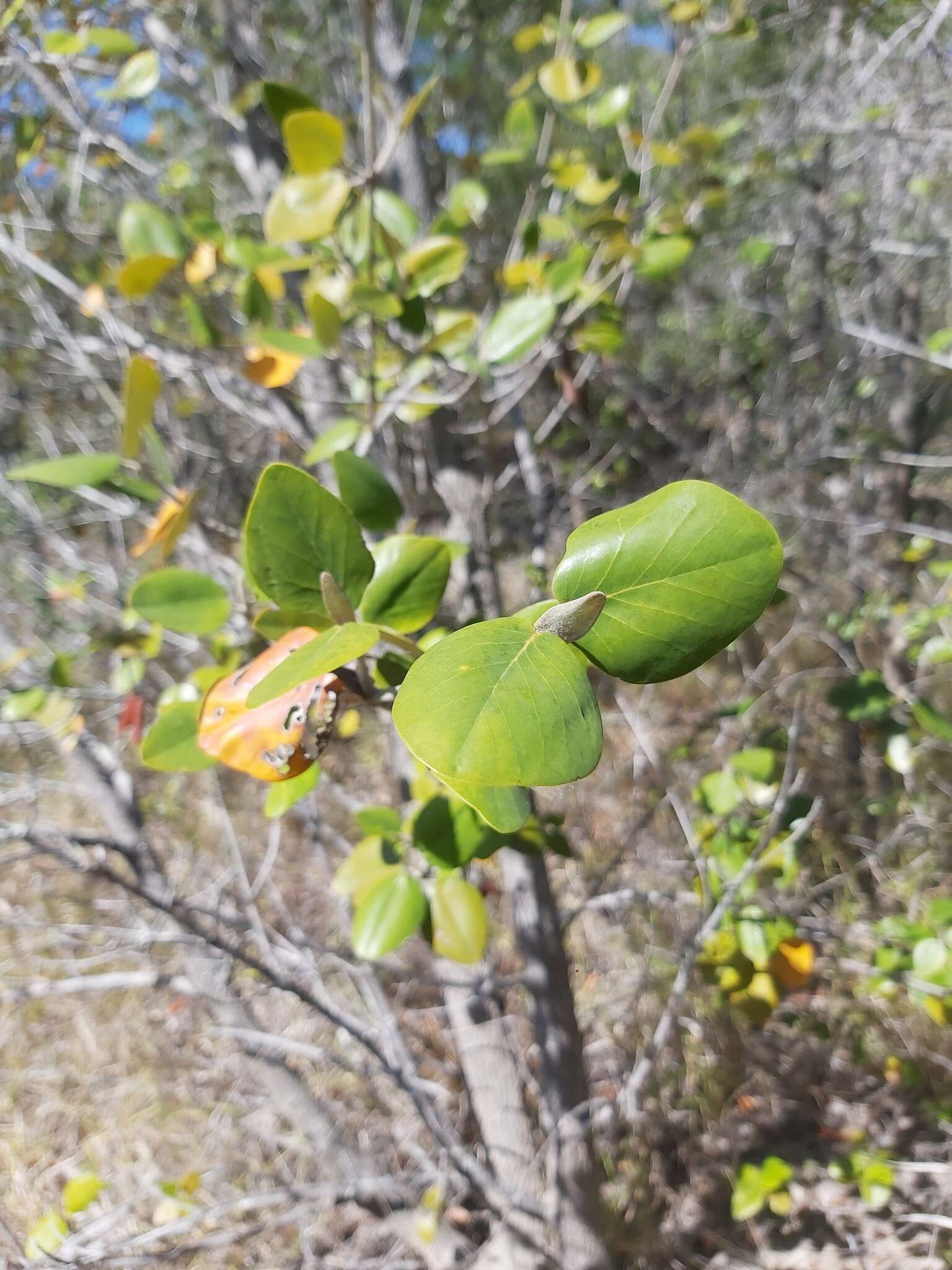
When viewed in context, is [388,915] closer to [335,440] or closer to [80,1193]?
[335,440]

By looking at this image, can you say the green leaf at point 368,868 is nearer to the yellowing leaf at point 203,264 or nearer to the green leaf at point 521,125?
the yellowing leaf at point 203,264

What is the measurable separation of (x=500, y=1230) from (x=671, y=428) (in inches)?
83.3

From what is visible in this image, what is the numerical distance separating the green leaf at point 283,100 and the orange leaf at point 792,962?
1.00 metres

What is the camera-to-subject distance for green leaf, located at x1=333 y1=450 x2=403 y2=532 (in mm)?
431

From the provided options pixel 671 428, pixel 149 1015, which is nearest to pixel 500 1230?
pixel 149 1015

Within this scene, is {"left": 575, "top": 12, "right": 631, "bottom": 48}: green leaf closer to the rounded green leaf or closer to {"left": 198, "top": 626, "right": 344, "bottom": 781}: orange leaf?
the rounded green leaf

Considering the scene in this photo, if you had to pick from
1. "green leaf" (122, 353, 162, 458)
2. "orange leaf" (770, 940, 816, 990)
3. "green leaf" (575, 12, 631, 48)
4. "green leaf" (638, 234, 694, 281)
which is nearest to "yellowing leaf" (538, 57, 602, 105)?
"green leaf" (575, 12, 631, 48)

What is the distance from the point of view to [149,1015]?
182 cm

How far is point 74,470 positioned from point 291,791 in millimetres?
284

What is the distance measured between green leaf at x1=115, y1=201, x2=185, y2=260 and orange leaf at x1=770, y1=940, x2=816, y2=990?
1.05 metres

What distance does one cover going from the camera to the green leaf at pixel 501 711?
0.67 ft

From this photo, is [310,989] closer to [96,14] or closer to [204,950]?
[204,950]

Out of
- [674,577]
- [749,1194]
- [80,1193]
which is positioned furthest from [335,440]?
[749,1194]

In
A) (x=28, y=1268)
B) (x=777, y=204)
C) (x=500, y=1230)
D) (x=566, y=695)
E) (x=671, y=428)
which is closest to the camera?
(x=566, y=695)
